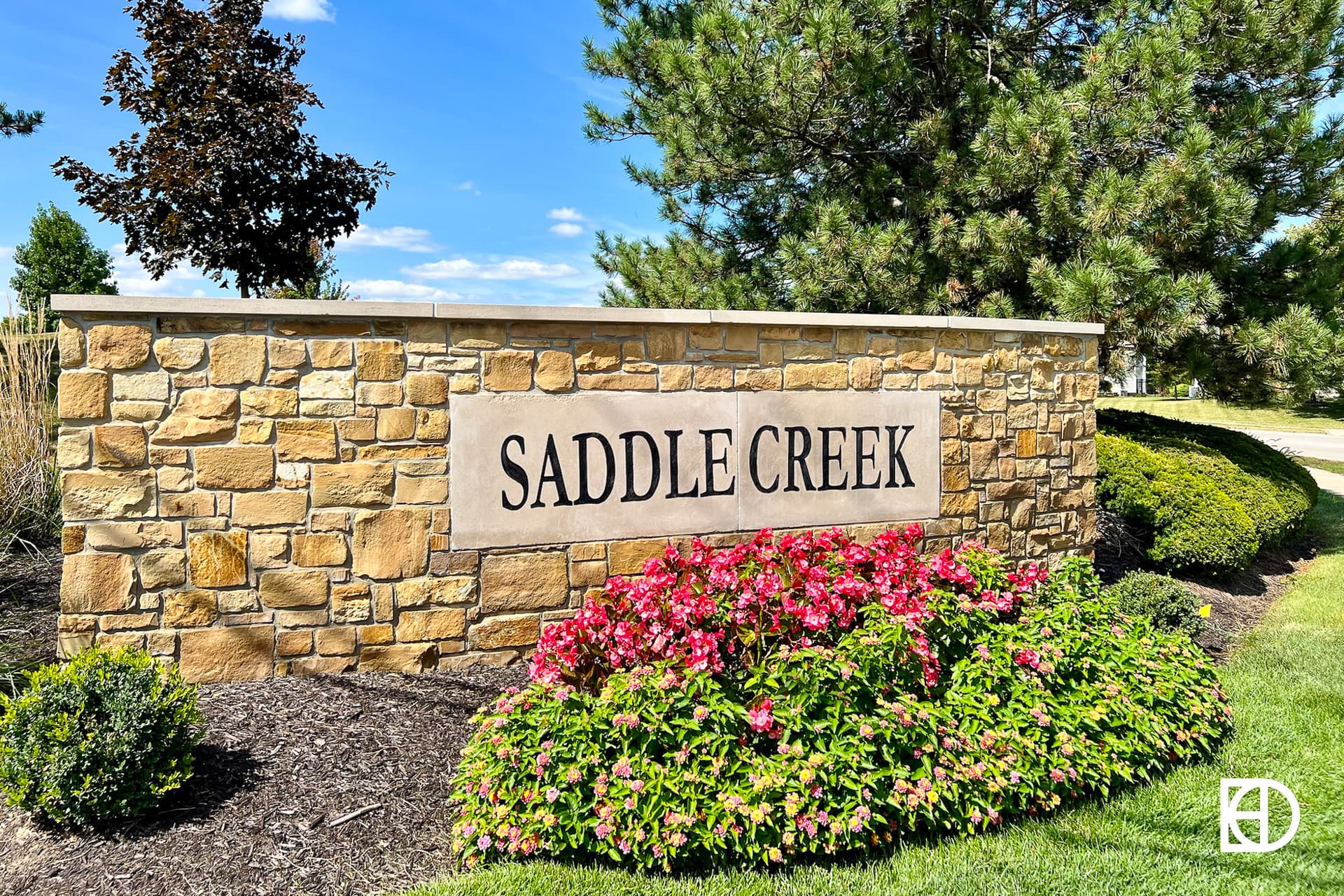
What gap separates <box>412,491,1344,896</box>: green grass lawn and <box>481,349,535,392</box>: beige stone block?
231cm

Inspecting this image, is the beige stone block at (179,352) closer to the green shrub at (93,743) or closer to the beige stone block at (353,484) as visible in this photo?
the beige stone block at (353,484)

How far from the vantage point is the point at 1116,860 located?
2.78 metres

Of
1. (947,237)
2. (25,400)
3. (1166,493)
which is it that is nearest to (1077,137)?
(947,237)

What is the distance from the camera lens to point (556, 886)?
2.54 metres

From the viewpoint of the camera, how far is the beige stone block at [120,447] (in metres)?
3.75

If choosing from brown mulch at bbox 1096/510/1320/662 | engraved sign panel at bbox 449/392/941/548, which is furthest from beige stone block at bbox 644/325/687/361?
brown mulch at bbox 1096/510/1320/662

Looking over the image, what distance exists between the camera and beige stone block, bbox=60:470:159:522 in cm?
374

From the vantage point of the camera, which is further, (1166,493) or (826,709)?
(1166,493)

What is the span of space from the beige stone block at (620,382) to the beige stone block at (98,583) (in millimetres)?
2358

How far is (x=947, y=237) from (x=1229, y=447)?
393 cm

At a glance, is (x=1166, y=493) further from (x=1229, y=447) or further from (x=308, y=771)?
(x=308, y=771)

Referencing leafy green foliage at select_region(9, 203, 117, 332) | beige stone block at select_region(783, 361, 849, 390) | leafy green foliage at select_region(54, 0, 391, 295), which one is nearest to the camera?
beige stone block at select_region(783, 361, 849, 390)

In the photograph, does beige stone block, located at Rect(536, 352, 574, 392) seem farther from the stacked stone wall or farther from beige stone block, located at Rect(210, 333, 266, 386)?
beige stone block, located at Rect(210, 333, 266, 386)

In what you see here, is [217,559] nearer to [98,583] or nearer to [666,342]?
[98,583]
